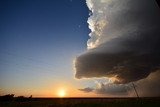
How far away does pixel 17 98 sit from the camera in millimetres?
59312

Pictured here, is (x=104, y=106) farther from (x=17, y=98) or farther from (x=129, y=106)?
(x=17, y=98)

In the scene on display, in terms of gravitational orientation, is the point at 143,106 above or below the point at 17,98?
below

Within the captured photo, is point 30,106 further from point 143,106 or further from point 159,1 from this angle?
point 159,1

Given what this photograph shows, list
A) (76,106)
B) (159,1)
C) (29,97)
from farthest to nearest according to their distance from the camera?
(29,97) → (76,106) → (159,1)

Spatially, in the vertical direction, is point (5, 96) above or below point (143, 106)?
above

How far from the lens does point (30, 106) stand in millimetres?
35844

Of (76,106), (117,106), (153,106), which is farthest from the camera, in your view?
(76,106)

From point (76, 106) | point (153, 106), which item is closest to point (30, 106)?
point (76, 106)

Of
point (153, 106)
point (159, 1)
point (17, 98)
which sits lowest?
point (159, 1)

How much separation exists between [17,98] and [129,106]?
1515 inches

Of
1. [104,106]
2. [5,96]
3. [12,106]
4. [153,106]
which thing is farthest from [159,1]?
[5,96]

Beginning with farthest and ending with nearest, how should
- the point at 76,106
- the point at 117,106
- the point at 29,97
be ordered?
1. the point at 29,97
2. the point at 76,106
3. the point at 117,106

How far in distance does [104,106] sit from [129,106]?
4.37 metres

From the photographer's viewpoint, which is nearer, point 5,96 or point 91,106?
point 91,106
